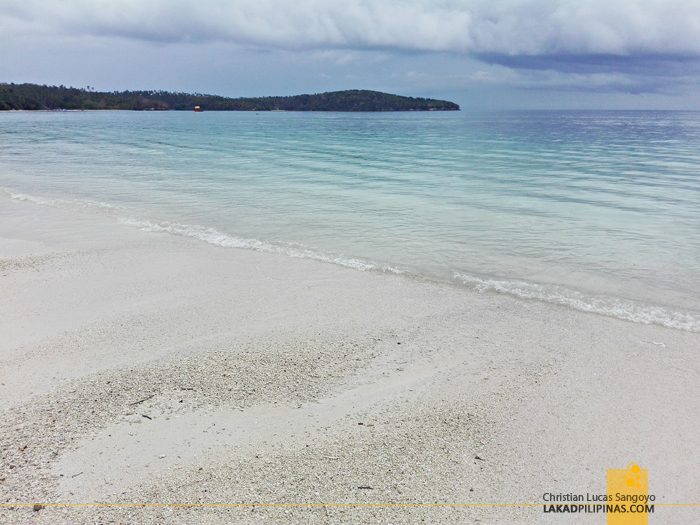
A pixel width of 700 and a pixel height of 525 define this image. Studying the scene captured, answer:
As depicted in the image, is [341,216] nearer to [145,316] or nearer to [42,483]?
Result: [145,316]

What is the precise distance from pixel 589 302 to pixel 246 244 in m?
6.08

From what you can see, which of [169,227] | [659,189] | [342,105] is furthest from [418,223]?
[342,105]

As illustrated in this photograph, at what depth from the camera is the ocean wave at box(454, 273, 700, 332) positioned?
20.0ft

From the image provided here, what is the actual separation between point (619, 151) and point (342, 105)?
176679mm

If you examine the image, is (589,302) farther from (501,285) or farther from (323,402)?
(323,402)

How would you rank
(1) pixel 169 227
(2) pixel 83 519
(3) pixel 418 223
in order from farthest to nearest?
1. (3) pixel 418 223
2. (1) pixel 169 227
3. (2) pixel 83 519

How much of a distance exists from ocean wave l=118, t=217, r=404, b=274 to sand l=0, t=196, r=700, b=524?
3.75ft

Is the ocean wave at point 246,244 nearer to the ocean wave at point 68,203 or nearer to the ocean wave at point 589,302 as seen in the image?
the ocean wave at point 589,302

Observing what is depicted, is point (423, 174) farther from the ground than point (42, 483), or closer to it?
farther from the ground

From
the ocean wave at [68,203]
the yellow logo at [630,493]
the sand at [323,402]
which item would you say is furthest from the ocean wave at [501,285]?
the yellow logo at [630,493]

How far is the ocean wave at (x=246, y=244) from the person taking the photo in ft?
26.6

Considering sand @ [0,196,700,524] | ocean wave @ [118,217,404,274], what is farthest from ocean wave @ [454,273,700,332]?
ocean wave @ [118,217,404,274]

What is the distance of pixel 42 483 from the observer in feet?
10.5

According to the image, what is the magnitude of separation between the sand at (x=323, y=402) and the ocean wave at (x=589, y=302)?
12.1 inches
